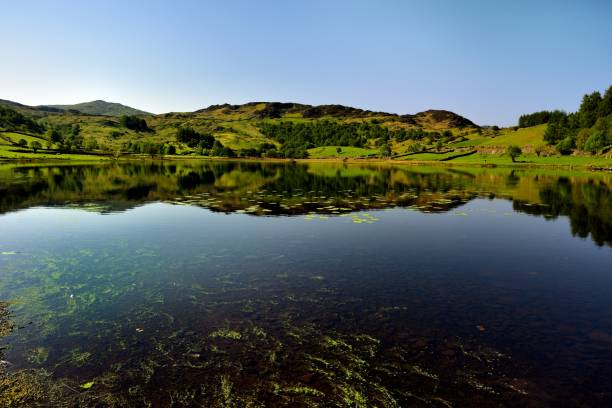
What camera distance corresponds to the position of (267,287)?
20938mm

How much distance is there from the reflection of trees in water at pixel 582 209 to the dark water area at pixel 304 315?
1.07 m

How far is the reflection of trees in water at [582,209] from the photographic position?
3681 centimetres

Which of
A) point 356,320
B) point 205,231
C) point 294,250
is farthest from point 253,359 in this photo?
point 205,231

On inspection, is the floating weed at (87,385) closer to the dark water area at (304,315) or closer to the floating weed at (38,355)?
the dark water area at (304,315)

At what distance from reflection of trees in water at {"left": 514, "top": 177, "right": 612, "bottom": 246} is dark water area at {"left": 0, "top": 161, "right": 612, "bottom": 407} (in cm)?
107

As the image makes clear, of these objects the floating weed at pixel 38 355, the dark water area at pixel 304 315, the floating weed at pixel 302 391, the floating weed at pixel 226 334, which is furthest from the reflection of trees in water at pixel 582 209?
the floating weed at pixel 38 355

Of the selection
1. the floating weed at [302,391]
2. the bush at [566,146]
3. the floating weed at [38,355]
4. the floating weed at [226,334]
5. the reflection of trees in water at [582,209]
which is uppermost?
the bush at [566,146]

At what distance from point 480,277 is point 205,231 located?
80.4 ft

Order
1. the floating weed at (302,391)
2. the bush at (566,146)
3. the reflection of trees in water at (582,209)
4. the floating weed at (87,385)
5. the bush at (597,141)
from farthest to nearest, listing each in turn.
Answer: the bush at (566,146) < the bush at (597,141) < the reflection of trees in water at (582,209) < the floating weed at (87,385) < the floating weed at (302,391)

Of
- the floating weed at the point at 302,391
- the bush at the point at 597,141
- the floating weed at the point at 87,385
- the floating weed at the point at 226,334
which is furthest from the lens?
the bush at the point at 597,141

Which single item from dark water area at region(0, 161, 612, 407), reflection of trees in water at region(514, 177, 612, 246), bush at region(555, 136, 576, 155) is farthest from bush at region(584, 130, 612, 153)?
dark water area at region(0, 161, 612, 407)

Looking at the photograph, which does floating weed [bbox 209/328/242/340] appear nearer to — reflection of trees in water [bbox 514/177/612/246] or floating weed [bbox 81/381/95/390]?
floating weed [bbox 81/381/95/390]

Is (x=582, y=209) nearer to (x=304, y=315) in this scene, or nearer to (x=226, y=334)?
(x=304, y=315)

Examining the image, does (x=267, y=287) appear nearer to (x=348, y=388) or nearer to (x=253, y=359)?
(x=253, y=359)
